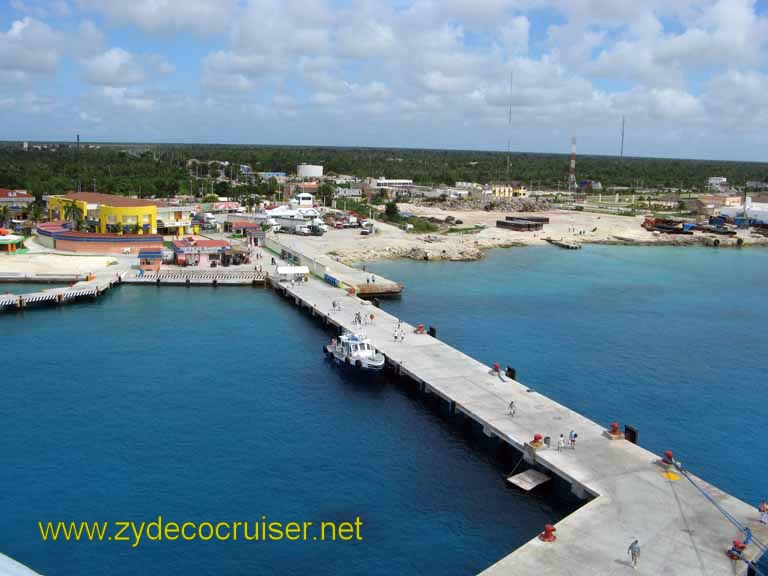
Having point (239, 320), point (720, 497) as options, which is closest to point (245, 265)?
point (239, 320)

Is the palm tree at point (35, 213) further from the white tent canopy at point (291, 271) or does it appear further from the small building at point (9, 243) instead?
the white tent canopy at point (291, 271)

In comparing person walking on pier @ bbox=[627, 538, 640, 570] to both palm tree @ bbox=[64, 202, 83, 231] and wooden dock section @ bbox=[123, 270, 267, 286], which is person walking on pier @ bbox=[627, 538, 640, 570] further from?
palm tree @ bbox=[64, 202, 83, 231]

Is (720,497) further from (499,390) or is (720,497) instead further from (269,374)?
(269,374)

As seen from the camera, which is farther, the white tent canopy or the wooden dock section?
the wooden dock section

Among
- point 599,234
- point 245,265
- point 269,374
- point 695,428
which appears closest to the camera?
point 695,428

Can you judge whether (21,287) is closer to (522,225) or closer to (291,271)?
(291,271)

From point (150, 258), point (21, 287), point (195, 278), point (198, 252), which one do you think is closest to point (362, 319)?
point (195, 278)

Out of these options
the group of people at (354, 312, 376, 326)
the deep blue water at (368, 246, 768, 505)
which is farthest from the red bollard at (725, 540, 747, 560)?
the group of people at (354, 312, 376, 326)
